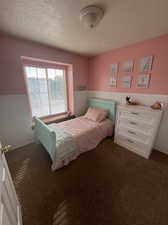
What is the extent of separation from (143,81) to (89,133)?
1.71 meters

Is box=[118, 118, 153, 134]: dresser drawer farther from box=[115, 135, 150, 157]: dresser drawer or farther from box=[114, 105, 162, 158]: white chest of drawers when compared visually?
box=[115, 135, 150, 157]: dresser drawer

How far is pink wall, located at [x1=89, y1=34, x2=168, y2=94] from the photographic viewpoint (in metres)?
1.87

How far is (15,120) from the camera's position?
7.04ft

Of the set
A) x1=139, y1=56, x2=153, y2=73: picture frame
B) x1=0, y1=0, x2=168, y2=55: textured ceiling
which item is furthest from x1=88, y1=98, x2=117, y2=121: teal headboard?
x1=0, y1=0, x2=168, y2=55: textured ceiling

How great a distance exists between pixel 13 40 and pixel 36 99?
131 centimetres

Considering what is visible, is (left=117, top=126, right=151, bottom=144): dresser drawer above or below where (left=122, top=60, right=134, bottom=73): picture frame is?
below

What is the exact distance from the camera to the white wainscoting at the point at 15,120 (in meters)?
1.99

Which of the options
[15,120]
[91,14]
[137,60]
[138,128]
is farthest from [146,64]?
[15,120]

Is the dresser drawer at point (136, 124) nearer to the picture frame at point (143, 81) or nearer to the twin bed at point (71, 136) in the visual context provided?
the twin bed at point (71, 136)

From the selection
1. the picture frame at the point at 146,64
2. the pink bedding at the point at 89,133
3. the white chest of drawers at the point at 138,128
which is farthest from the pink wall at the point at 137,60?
the pink bedding at the point at 89,133

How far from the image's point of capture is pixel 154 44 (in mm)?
1923

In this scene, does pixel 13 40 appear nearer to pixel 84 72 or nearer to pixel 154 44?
pixel 84 72

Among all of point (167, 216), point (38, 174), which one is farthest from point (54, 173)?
point (167, 216)

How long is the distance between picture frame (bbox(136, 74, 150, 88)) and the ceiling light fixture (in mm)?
1485
